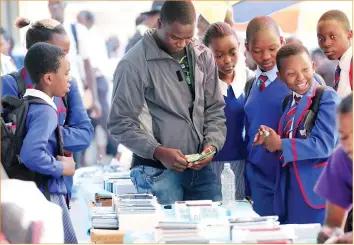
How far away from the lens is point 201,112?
5.00 metres

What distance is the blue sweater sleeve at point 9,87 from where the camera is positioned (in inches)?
191

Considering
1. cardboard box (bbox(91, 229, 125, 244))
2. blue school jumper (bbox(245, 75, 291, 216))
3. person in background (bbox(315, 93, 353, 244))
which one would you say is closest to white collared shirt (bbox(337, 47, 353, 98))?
blue school jumper (bbox(245, 75, 291, 216))

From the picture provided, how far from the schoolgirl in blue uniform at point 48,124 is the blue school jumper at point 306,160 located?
113cm

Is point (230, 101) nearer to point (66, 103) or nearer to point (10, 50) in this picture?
point (66, 103)

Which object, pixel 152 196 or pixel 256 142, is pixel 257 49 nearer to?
pixel 256 142

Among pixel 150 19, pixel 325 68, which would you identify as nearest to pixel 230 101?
pixel 150 19

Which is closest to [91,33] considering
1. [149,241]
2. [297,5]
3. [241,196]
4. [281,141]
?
[297,5]

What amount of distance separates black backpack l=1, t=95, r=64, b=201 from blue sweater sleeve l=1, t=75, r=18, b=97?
0.37m

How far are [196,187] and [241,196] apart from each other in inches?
21.0

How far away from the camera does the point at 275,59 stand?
16.8 ft

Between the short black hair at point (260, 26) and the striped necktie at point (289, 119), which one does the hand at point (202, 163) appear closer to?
the striped necktie at point (289, 119)

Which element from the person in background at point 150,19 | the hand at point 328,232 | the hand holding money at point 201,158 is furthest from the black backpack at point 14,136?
the person in background at point 150,19

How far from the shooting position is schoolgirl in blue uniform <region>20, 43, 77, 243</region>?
4.36m

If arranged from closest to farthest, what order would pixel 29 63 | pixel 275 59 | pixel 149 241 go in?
pixel 149 241 → pixel 29 63 → pixel 275 59
